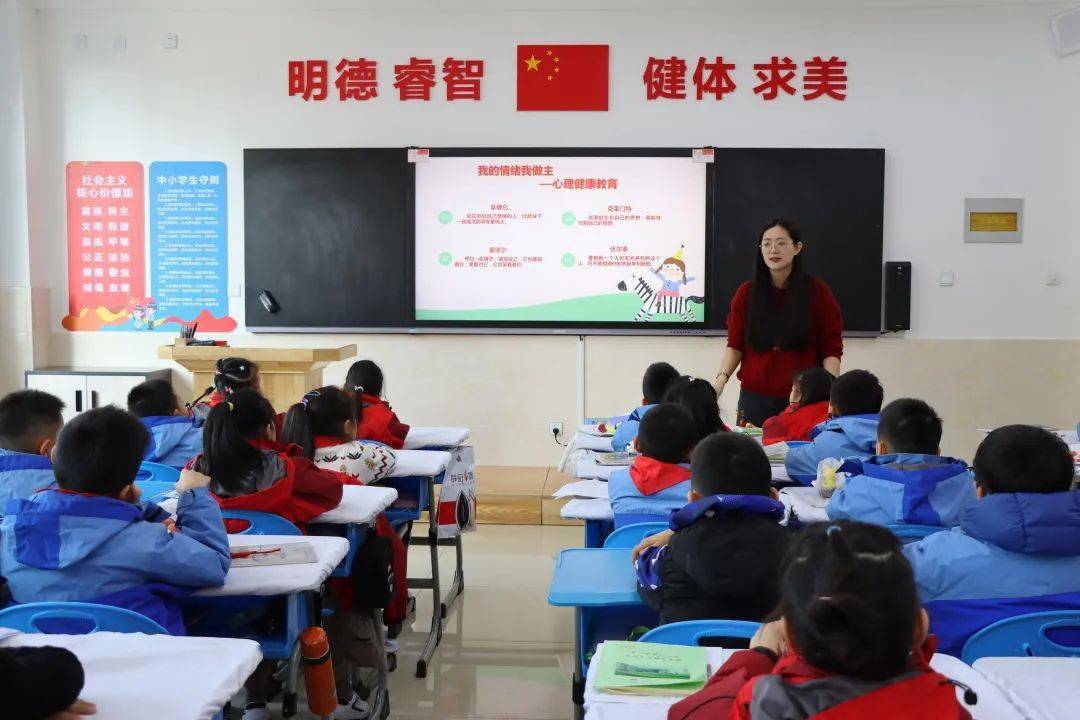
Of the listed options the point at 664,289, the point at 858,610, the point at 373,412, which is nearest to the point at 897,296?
the point at 664,289

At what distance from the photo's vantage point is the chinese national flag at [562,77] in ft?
19.4

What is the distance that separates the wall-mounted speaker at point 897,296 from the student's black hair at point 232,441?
14.6 feet

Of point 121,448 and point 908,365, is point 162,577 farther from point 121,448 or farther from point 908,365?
point 908,365

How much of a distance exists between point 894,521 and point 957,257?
163 inches

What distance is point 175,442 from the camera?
10.9ft

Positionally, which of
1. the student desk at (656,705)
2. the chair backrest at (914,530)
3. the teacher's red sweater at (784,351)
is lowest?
the student desk at (656,705)

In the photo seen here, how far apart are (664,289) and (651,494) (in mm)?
3553

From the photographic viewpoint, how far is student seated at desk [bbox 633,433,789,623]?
5.86 feet

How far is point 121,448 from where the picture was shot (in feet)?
6.24

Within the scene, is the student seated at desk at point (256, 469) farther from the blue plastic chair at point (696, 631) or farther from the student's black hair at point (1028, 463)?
the student's black hair at point (1028, 463)

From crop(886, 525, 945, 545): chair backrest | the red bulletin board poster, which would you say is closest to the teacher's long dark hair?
crop(886, 525, 945, 545): chair backrest

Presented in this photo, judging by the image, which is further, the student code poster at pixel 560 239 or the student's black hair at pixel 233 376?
the student code poster at pixel 560 239

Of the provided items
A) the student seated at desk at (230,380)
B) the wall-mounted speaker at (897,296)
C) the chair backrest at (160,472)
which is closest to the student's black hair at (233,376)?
the student seated at desk at (230,380)

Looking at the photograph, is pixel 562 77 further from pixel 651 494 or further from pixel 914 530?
pixel 914 530
